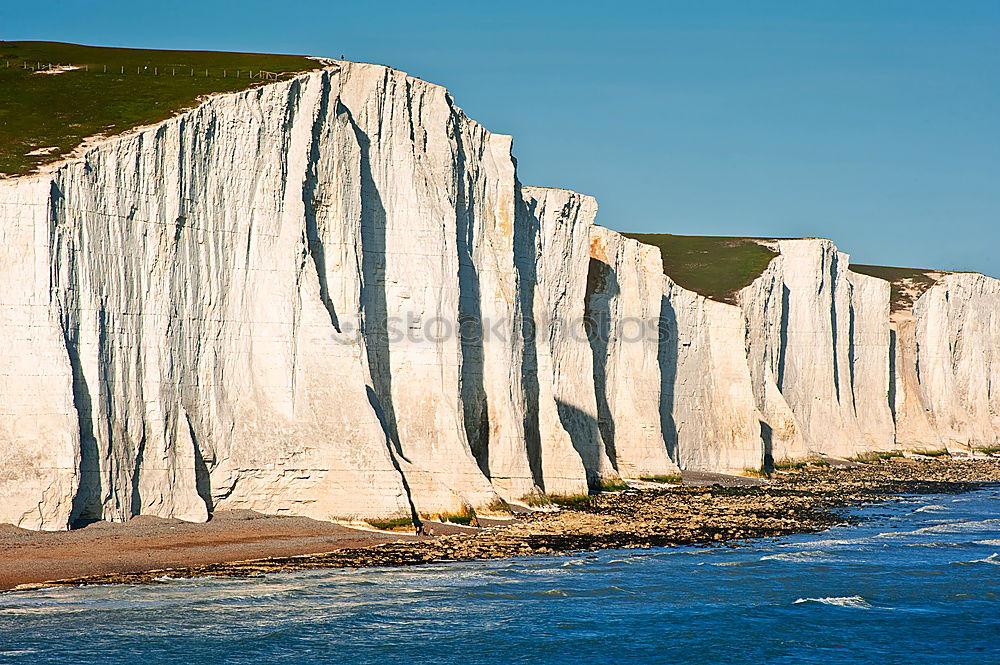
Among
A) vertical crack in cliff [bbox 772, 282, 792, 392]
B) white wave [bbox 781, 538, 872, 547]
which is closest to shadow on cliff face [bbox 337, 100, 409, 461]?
white wave [bbox 781, 538, 872, 547]

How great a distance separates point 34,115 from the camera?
105 ft

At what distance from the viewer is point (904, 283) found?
9556 centimetres

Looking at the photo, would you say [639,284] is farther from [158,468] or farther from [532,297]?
[158,468]

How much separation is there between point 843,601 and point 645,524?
408 inches

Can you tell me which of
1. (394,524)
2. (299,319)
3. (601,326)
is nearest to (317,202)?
(299,319)

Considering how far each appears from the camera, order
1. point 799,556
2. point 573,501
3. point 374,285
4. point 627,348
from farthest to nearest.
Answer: point 627,348
point 573,501
point 374,285
point 799,556

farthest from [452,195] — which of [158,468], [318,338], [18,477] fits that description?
[18,477]

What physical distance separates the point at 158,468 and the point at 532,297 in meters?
21.0

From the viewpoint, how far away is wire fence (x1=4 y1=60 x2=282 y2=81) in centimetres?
3528

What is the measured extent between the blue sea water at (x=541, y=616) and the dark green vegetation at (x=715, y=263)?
39.7 metres

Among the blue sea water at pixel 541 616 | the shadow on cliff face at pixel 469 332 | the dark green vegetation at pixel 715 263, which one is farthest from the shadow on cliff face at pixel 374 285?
the dark green vegetation at pixel 715 263

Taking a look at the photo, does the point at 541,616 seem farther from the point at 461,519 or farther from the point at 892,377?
the point at 892,377

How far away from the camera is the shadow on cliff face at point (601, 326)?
5550 centimetres

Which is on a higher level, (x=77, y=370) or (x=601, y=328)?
(x=601, y=328)
